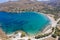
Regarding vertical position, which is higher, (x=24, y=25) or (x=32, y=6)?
(x=32, y=6)

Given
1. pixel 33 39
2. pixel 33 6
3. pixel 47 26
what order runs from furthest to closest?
pixel 33 6 < pixel 47 26 < pixel 33 39

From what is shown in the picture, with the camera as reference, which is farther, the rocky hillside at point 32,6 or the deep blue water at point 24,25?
the rocky hillside at point 32,6

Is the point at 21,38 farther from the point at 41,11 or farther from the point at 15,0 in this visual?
the point at 15,0

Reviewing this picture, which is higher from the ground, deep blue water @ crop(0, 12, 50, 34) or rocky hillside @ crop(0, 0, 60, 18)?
rocky hillside @ crop(0, 0, 60, 18)

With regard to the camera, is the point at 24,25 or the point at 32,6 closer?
the point at 24,25

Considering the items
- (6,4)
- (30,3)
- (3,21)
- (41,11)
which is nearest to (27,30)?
(3,21)

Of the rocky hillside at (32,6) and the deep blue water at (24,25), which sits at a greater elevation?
the rocky hillside at (32,6)

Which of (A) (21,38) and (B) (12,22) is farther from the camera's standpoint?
(B) (12,22)

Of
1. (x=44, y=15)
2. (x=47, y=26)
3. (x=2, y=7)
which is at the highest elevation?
(x=2, y=7)

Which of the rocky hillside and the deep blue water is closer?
the deep blue water

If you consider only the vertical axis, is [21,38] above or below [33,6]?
below

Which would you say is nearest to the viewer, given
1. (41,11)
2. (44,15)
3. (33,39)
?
(33,39)
